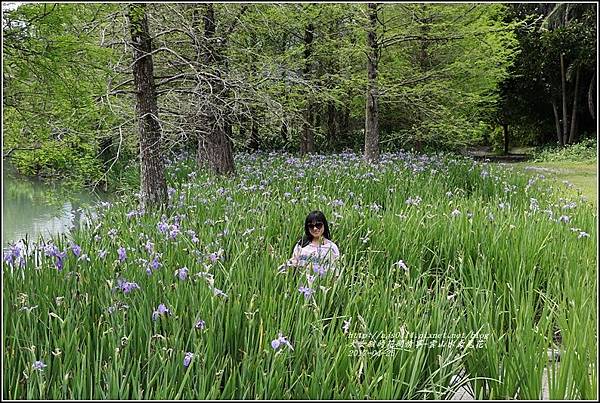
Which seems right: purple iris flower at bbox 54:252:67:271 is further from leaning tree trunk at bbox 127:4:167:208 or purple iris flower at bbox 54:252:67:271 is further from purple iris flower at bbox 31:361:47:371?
leaning tree trunk at bbox 127:4:167:208

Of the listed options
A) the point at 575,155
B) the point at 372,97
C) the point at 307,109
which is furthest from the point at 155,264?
the point at 575,155

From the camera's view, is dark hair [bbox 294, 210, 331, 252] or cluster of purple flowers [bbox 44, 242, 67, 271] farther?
dark hair [bbox 294, 210, 331, 252]

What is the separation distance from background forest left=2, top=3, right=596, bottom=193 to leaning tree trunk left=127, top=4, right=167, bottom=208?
104 millimetres

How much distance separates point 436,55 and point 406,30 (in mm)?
2522

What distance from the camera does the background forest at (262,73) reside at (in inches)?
147

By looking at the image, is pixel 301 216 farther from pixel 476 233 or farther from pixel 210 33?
pixel 210 33

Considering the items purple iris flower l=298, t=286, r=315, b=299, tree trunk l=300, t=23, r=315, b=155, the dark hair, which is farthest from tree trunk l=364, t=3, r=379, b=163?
purple iris flower l=298, t=286, r=315, b=299

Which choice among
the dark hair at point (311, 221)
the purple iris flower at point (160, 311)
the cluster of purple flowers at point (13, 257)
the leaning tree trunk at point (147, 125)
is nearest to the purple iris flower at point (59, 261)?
the cluster of purple flowers at point (13, 257)

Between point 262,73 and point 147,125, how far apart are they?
8.73 feet

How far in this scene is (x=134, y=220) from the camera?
14.8 feet

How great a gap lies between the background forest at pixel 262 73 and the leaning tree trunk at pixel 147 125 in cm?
10

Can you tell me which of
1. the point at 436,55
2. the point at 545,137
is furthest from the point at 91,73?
the point at 545,137

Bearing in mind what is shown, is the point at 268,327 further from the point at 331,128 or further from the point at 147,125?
the point at 331,128

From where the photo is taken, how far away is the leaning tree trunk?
5.09 m
